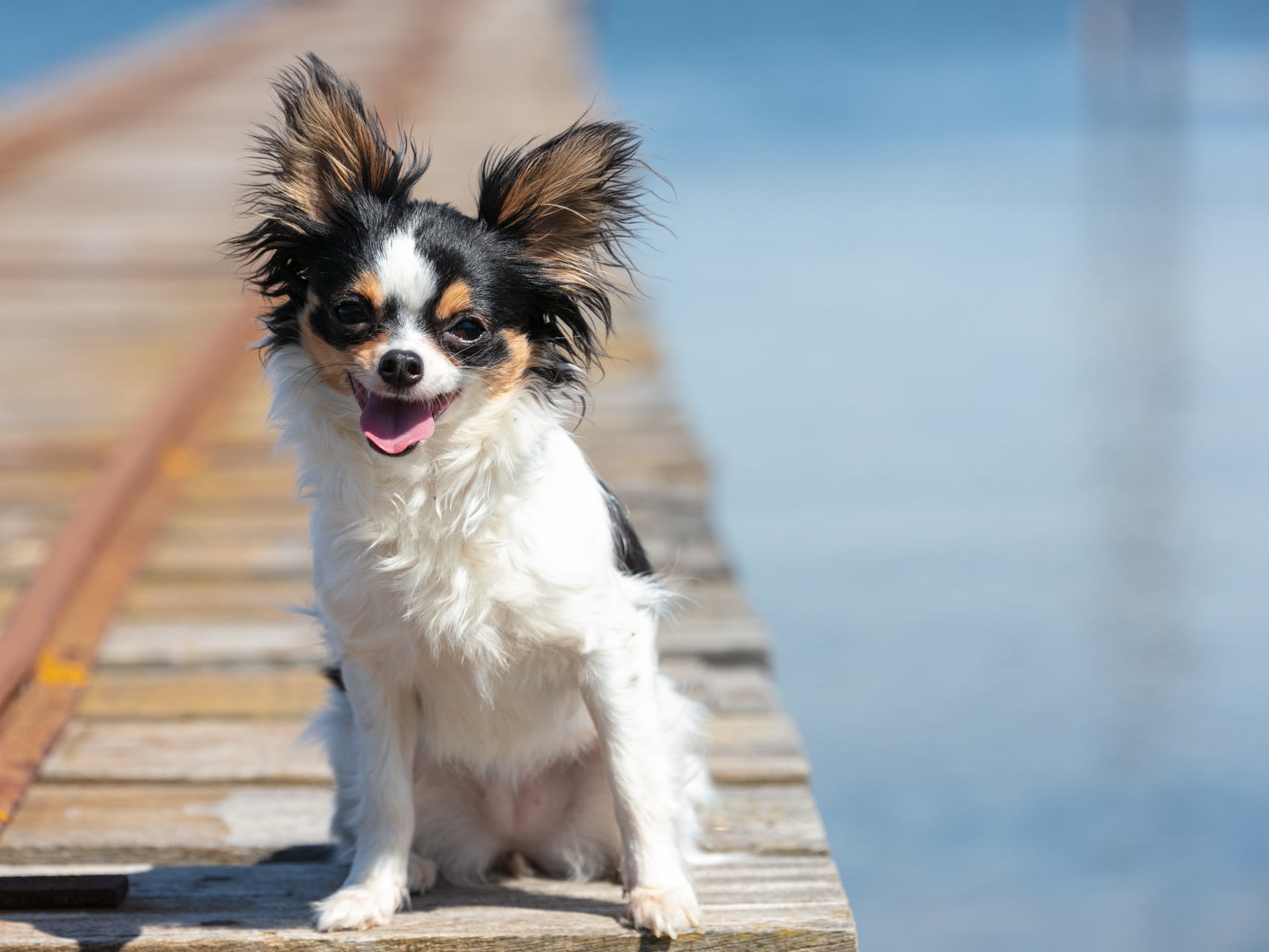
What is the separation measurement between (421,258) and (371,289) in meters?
0.09

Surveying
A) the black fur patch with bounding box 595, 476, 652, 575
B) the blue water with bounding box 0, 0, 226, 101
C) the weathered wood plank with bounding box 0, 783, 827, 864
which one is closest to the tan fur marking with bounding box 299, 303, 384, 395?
the black fur patch with bounding box 595, 476, 652, 575

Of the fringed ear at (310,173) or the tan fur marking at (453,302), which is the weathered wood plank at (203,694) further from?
the tan fur marking at (453,302)

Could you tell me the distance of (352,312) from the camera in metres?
2.33

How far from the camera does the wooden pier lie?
99.6 inches

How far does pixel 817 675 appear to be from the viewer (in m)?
6.02

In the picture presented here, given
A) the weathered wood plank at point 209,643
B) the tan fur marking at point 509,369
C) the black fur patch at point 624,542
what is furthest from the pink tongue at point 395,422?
the weathered wood plank at point 209,643

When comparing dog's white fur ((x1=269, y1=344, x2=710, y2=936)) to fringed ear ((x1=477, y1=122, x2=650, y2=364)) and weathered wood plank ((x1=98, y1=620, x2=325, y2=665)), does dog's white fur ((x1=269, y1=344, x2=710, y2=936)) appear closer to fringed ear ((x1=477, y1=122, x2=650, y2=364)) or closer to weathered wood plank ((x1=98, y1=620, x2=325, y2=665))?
fringed ear ((x1=477, y1=122, x2=650, y2=364))

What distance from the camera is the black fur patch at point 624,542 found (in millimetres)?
2666

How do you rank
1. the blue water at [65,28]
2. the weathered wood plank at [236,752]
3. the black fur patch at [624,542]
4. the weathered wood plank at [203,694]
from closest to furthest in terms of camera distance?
the black fur patch at [624,542] < the weathered wood plank at [236,752] < the weathered wood plank at [203,694] < the blue water at [65,28]

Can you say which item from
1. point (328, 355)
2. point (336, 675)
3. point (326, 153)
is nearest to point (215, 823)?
point (336, 675)

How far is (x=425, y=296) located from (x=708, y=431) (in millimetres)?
6015

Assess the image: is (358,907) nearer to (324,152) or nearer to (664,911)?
(664,911)

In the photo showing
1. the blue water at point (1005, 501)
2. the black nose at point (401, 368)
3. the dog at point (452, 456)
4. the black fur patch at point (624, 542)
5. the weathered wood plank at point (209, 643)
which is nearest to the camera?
the black nose at point (401, 368)

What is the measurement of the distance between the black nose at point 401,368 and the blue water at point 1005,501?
0.49 metres
